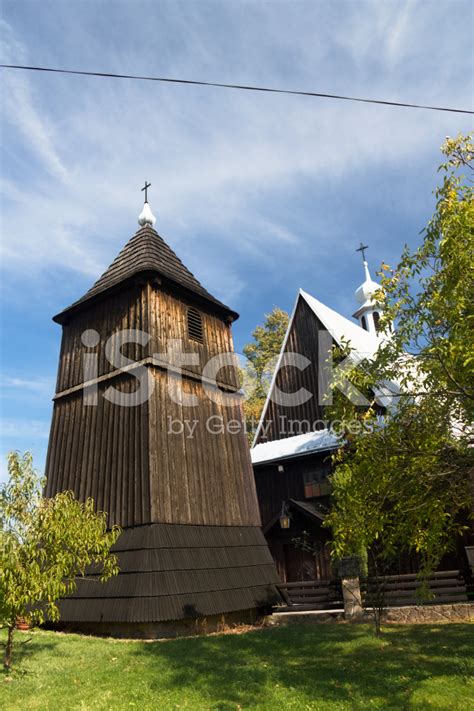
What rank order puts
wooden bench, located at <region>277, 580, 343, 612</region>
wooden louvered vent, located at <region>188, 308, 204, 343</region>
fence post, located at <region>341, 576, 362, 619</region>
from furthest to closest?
wooden louvered vent, located at <region>188, 308, 204, 343</region>
wooden bench, located at <region>277, 580, 343, 612</region>
fence post, located at <region>341, 576, 362, 619</region>

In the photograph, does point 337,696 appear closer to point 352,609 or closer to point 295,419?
point 352,609

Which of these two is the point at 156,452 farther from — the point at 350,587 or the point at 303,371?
the point at 303,371

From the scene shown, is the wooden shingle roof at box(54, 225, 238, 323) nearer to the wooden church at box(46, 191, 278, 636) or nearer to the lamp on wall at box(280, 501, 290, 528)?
the wooden church at box(46, 191, 278, 636)

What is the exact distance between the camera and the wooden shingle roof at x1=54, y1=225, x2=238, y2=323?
642 inches

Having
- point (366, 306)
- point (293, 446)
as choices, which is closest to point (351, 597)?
point (293, 446)

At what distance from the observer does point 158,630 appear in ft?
38.6

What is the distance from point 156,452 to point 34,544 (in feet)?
18.1

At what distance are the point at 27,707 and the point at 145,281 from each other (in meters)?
11.5

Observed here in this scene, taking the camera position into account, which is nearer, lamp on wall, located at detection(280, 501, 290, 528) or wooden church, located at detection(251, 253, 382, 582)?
lamp on wall, located at detection(280, 501, 290, 528)

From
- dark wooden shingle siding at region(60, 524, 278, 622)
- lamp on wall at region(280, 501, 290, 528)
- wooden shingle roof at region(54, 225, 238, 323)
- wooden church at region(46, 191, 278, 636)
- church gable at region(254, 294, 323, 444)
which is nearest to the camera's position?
dark wooden shingle siding at region(60, 524, 278, 622)

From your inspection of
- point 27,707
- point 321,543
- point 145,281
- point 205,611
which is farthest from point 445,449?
point 321,543

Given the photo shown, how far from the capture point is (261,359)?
36.2 metres

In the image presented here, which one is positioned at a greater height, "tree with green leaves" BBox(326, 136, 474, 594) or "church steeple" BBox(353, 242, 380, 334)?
"church steeple" BBox(353, 242, 380, 334)

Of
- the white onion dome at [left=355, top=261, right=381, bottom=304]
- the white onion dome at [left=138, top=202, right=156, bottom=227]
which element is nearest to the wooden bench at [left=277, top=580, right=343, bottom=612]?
the white onion dome at [left=138, top=202, right=156, bottom=227]
